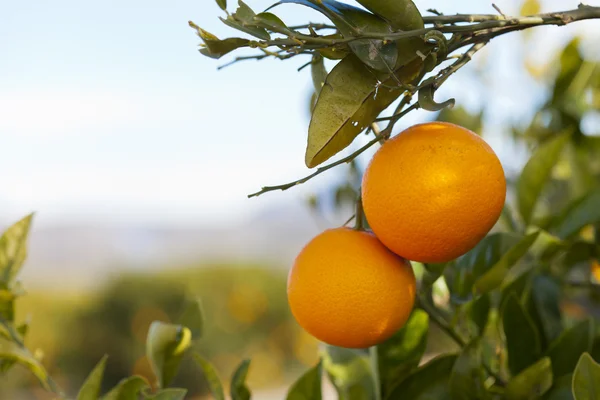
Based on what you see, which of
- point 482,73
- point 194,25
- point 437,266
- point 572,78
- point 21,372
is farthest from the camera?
point 21,372

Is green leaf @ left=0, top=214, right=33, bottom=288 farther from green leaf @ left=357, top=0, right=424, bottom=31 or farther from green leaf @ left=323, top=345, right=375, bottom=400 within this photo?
green leaf @ left=357, top=0, right=424, bottom=31

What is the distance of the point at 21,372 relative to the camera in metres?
4.29

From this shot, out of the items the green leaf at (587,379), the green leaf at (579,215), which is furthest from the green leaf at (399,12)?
the green leaf at (579,215)

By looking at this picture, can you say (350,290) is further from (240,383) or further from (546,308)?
(546,308)

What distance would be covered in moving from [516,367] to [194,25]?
1.86ft

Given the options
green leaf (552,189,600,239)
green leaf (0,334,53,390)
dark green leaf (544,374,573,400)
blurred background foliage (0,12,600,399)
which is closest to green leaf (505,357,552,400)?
dark green leaf (544,374,573,400)

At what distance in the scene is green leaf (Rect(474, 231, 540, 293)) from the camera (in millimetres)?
647

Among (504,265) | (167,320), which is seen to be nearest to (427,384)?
(504,265)

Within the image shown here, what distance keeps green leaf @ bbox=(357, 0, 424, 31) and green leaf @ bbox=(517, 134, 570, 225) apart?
50 cm

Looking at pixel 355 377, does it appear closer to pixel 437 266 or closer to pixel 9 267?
pixel 437 266

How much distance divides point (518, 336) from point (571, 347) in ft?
0.20

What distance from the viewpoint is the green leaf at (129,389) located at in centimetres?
65

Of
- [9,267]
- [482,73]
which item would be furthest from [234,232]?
[9,267]

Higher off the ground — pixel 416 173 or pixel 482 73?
pixel 416 173
